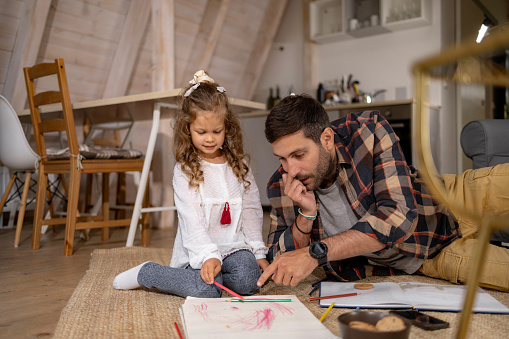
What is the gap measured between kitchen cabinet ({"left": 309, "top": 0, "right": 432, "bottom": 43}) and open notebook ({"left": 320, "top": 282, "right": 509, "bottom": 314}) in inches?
113

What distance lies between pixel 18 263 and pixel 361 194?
1529 millimetres

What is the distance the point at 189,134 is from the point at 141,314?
A: 0.62 m

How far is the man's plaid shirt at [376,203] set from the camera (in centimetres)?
128

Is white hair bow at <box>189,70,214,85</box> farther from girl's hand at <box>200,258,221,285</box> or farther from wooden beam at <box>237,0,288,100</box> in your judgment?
wooden beam at <box>237,0,288,100</box>

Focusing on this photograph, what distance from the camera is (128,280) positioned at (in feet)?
4.76

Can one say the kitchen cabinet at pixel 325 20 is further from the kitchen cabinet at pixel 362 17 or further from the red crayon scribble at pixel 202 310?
the red crayon scribble at pixel 202 310

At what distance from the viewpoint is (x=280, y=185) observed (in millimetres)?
1562

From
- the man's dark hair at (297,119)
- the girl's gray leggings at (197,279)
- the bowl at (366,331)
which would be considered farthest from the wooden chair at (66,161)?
the bowl at (366,331)

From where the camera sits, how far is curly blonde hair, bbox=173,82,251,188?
1.52 meters

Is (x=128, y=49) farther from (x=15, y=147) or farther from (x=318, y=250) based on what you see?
(x=318, y=250)

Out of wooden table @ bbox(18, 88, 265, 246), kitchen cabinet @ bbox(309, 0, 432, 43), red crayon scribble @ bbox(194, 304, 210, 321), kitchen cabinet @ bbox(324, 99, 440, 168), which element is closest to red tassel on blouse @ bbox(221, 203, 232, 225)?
red crayon scribble @ bbox(194, 304, 210, 321)

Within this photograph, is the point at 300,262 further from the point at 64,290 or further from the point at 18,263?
the point at 18,263

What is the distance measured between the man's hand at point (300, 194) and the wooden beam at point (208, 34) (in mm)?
2637

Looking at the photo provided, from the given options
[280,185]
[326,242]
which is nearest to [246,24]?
[280,185]
